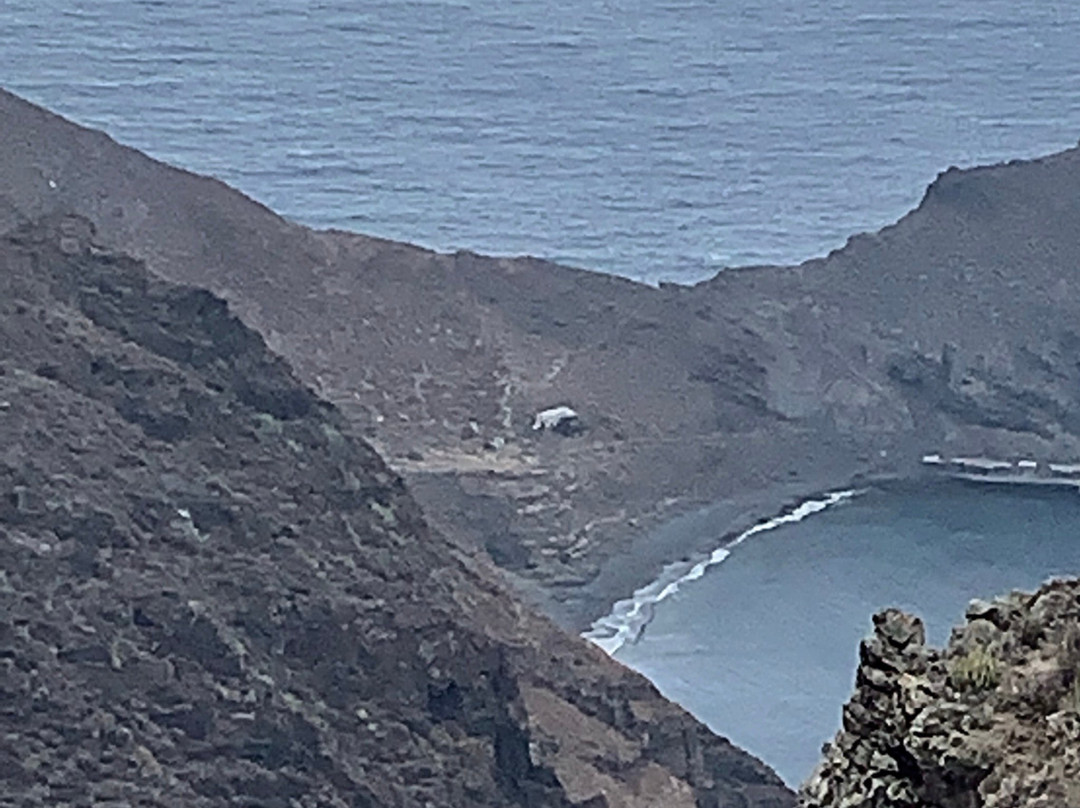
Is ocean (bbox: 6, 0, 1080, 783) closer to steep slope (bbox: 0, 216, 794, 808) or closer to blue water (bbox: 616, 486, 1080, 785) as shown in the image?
blue water (bbox: 616, 486, 1080, 785)

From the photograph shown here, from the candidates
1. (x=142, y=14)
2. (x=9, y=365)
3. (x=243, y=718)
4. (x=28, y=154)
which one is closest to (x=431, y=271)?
(x=28, y=154)

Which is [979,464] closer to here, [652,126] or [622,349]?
[622,349]

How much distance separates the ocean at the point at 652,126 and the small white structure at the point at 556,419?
3966mm

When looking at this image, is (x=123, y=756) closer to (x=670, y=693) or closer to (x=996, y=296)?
(x=670, y=693)

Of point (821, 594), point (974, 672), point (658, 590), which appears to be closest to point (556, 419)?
point (658, 590)

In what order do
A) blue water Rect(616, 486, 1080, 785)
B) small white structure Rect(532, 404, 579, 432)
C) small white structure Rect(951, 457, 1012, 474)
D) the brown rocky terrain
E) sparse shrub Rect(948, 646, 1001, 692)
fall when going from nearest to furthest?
sparse shrub Rect(948, 646, 1001, 692), blue water Rect(616, 486, 1080, 785), the brown rocky terrain, small white structure Rect(532, 404, 579, 432), small white structure Rect(951, 457, 1012, 474)

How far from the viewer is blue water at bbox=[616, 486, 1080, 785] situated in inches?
1518

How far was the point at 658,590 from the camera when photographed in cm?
A: 4616

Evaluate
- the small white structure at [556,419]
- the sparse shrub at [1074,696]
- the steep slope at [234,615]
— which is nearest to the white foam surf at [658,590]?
the small white structure at [556,419]

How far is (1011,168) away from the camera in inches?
2451

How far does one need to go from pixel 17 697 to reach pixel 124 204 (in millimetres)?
28088

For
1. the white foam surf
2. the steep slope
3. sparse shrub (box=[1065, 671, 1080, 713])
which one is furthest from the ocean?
sparse shrub (box=[1065, 671, 1080, 713])

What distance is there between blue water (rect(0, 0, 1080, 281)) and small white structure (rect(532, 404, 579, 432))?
11885mm

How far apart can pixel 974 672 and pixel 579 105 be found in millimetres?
76474
